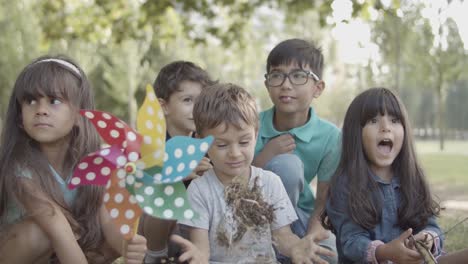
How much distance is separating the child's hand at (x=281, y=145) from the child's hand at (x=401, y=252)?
2.64ft

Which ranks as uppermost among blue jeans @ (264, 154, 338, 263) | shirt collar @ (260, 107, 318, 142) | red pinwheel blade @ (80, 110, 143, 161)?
red pinwheel blade @ (80, 110, 143, 161)

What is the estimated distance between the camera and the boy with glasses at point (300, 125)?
9.93ft

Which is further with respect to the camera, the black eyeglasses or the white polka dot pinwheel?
the black eyeglasses

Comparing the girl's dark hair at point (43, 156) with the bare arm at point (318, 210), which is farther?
the bare arm at point (318, 210)

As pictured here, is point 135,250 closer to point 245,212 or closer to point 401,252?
point 245,212

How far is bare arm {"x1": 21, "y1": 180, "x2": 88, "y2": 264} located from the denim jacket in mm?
1081

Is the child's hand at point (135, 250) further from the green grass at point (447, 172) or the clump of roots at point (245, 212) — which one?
the green grass at point (447, 172)

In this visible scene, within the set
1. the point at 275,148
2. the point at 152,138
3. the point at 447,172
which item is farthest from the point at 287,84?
the point at 447,172

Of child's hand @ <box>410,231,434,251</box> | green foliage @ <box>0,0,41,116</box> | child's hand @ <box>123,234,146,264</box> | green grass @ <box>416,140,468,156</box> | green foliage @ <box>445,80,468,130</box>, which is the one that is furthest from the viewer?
green foliage @ <box>445,80,468,130</box>

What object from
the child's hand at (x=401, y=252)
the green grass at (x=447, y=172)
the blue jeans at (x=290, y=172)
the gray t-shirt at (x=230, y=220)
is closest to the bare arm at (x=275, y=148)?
the blue jeans at (x=290, y=172)

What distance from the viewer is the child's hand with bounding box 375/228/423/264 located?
2.21m

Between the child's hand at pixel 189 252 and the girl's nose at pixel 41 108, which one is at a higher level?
the girl's nose at pixel 41 108

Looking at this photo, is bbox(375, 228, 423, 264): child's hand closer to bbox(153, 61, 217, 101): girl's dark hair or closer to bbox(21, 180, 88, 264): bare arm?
bbox(21, 180, 88, 264): bare arm

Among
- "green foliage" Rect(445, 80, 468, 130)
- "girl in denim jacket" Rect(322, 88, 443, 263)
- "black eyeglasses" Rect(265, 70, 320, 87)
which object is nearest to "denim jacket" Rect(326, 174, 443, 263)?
"girl in denim jacket" Rect(322, 88, 443, 263)
